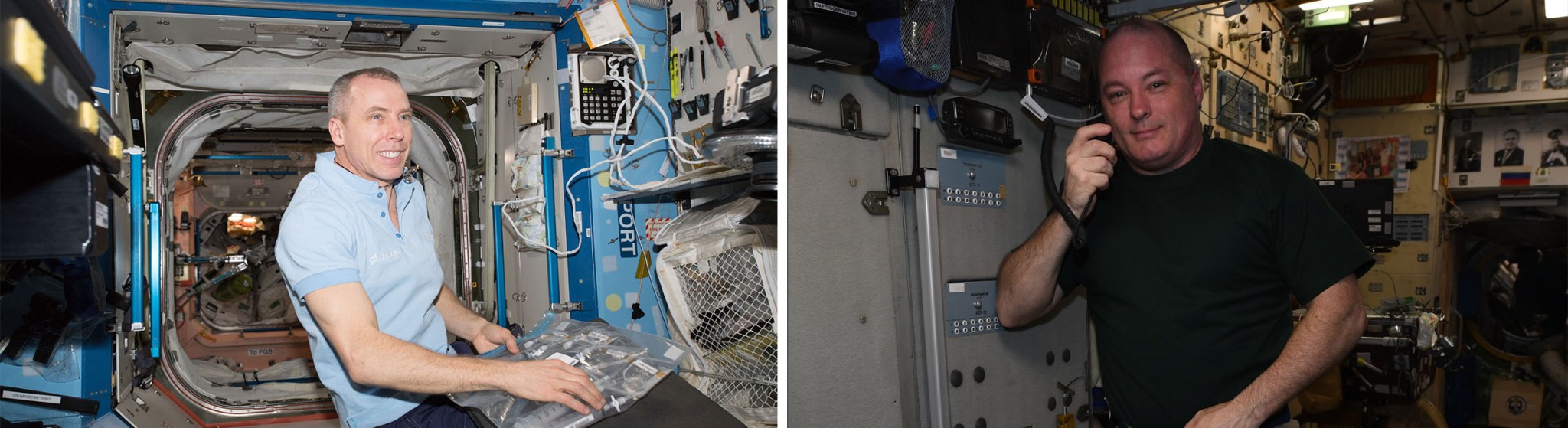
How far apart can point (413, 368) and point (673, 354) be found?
0.74 meters

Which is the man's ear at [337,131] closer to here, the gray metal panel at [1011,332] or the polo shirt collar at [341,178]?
the polo shirt collar at [341,178]

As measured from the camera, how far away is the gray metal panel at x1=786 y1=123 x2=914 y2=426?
1.22 m

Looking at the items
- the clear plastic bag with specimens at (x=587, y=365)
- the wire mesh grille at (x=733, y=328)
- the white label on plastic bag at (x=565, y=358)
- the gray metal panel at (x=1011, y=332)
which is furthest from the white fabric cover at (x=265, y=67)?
the gray metal panel at (x=1011, y=332)

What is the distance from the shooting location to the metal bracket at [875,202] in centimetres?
120

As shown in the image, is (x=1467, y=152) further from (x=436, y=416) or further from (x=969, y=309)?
(x=436, y=416)

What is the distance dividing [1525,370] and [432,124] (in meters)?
3.22

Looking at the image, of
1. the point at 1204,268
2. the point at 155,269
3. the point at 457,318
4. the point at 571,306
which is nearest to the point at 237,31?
the point at 155,269

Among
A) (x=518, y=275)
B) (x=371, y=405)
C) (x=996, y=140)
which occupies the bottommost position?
(x=371, y=405)

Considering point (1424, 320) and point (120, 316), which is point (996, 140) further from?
point (120, 316)

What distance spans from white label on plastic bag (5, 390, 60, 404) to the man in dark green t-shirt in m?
3.30

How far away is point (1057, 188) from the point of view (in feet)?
3.58

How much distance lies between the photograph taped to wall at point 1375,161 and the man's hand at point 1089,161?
34cm

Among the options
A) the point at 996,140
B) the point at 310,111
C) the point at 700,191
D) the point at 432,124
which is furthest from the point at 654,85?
Answer: the point at 996,140

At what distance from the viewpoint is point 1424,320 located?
111 cm
